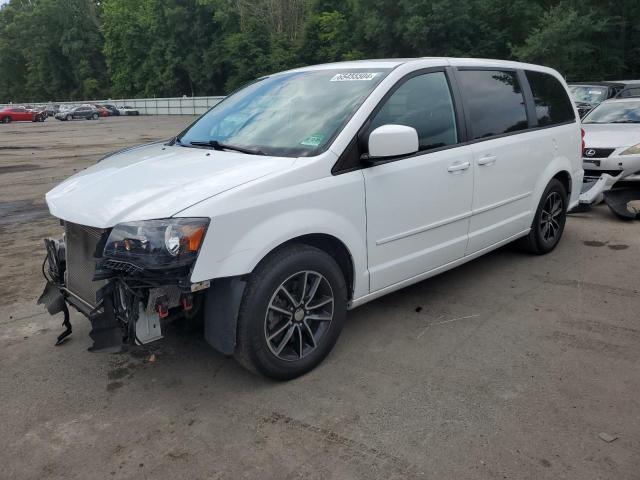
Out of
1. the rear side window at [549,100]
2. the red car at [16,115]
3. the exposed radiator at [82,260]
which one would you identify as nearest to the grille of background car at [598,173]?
the rear side window at [549,100]

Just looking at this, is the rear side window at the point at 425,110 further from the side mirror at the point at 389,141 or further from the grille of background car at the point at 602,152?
the grille of background car at the point at 602,152

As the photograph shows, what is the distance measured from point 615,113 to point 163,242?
8.82 metres

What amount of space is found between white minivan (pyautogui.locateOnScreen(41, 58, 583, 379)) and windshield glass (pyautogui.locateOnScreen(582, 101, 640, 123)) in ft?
17.3

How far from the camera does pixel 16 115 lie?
145ft

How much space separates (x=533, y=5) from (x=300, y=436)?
3514 cm

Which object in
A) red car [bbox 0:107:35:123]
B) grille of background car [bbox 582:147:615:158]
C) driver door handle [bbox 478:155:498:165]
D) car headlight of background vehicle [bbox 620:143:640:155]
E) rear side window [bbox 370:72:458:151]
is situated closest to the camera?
rear side window [bbox 370:72:458:151]

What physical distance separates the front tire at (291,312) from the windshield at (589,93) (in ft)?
41.0

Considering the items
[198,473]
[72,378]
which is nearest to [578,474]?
[198,473]

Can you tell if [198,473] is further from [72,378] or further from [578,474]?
[578,474]

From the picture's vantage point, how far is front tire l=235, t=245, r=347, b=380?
9.87ft

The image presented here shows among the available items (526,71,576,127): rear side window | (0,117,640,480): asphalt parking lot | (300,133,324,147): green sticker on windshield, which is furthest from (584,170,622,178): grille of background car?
(300,133,324,147): green sticker on windshield

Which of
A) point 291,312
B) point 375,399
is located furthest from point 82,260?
point 375,399

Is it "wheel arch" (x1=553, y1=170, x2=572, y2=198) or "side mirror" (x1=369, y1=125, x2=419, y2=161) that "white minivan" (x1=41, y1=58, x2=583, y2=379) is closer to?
"side mirror" (x1=369, y1=125, x2=419, y2=161)

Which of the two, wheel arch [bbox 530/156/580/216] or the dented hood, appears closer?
the dented hood
